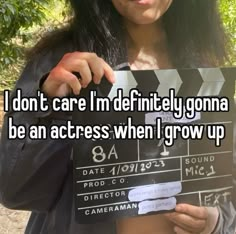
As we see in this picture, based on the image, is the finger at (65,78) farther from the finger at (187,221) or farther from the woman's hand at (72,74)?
the finger at (187,221)

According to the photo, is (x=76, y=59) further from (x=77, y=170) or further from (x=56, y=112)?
(x=77, y=170)

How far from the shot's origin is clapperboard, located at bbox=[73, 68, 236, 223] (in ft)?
3.63

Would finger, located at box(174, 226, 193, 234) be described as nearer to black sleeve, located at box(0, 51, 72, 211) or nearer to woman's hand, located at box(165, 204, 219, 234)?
woman's hand, located at box(165, 204, 219, 234)

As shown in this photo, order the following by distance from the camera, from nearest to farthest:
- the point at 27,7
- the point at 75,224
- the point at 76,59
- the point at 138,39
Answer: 1. the point at 76,59
2. the point at 75,224
3. the point at 138,39
4. the point at 27,7

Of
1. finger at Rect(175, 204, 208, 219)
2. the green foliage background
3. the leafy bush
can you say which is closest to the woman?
finger at Rect(175, 204, 208, 219)

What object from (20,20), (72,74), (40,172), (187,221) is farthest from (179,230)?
(20,20)

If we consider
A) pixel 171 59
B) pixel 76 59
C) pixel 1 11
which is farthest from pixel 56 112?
pixel 1 11

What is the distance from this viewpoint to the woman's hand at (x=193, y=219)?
1.21 m

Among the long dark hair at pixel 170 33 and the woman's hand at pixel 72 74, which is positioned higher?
the long dark hair at pixel 170 33

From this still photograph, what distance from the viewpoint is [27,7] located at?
13.2ft

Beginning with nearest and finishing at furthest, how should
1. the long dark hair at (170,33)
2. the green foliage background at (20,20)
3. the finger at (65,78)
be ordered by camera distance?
the finger at (65,78) < the long dark hair at (170,33) < the green foliage background at (20,20)

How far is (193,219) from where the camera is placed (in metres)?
1.21

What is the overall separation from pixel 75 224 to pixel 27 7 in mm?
3167

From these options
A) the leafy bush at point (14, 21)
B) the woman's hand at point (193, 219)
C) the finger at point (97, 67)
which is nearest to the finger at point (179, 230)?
the woman's hand at point (193, 219)
